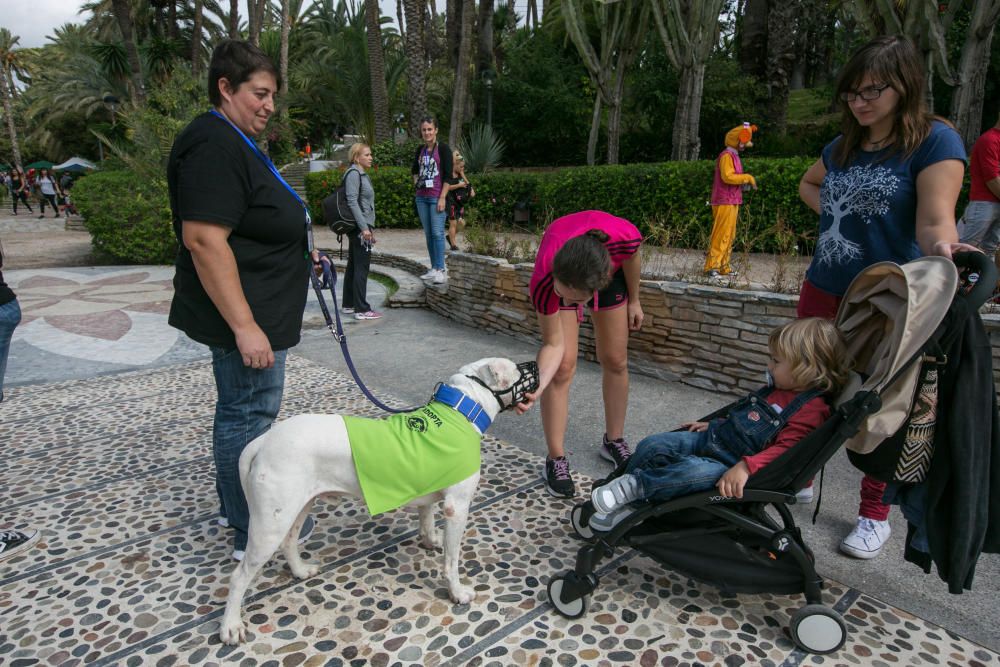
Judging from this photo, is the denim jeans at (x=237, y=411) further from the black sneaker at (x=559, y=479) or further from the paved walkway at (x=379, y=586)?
the black sneaker at (x=559, y=479)

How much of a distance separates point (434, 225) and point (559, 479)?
563 cm

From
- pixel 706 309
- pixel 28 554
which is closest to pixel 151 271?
pixel 28 554

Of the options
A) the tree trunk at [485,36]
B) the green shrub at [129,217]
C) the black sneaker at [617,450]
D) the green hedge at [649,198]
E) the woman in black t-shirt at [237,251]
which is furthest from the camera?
the tree trunk at [485,36]

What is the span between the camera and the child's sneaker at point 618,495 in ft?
7.73

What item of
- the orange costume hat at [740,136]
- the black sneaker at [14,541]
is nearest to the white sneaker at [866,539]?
the black sneaker at [14,541]

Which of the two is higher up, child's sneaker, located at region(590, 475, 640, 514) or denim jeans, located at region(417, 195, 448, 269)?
denim jeans, located at region(417, 195, 448, 269)

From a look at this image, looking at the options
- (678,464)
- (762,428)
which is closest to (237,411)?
(678,464)

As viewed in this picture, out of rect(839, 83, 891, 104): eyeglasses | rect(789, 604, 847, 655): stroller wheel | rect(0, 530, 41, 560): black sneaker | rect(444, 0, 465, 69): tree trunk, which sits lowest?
rect(0, 530, 41, 560): black sneaker

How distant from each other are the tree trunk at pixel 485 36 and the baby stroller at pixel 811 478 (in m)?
22.9

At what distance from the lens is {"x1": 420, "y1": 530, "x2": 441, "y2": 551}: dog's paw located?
2.74 meters

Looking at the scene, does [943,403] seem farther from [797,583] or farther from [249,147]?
[249,147]

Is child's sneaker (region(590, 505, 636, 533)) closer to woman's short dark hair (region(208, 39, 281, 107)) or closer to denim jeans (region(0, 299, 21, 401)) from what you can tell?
woman's short dark hair (region(208, 39, 281, 107))

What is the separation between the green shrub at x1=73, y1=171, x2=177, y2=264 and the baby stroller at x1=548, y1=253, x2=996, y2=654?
10.8 m

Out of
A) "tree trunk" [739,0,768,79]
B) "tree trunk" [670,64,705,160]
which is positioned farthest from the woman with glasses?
"tree trunk" [739,0,768,79]
